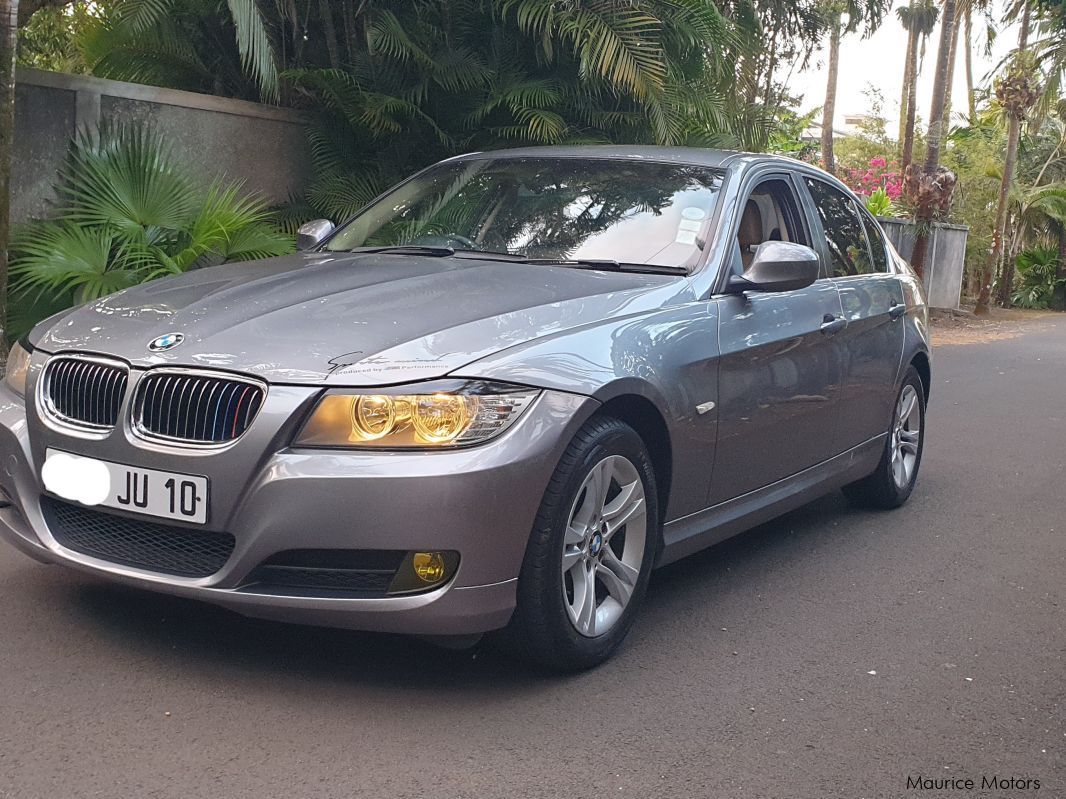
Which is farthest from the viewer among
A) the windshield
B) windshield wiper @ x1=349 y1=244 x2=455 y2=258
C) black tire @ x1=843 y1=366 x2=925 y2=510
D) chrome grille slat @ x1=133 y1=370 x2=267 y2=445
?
black tire @ x1=843 y1=366 x2=925 y2=510

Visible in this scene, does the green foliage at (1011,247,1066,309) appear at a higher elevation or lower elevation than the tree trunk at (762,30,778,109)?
lower

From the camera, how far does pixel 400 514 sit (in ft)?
11.5

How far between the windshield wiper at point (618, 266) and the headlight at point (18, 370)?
1.72 m

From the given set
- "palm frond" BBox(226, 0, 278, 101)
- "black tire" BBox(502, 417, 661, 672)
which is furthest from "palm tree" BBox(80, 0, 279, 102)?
"black tire" BBox(502, 417, 661, 672)

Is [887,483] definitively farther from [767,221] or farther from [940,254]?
[940,254]

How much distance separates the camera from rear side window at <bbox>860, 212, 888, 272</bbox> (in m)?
6.46

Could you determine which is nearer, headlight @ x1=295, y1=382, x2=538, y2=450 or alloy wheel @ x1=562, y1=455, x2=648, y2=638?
headlight @ x1=295, y1=382, x2=538, y2=450

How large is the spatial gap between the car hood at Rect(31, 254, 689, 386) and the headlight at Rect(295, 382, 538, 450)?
50 mm

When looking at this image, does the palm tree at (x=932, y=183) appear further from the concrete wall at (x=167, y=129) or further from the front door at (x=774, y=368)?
the front door at (x=774, y=368)

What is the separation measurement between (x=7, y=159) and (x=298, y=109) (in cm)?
443

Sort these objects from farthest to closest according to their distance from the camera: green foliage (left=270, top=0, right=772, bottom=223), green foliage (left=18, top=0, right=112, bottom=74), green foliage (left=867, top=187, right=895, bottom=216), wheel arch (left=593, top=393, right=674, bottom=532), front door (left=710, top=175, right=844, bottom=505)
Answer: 1. green foliage (left=867, top=187, right=895, bottom=216)
2. green foliage (left=18, top=0, right=112, bottom=74)
3. green foliage (left=270, top=0, right=772, bottom=223)
4. front door (left=710, top=175, right=844, bottom=505)
5. wheel arch (left=593, top=393, right=674, bottom=532)

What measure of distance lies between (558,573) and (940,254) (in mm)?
21398

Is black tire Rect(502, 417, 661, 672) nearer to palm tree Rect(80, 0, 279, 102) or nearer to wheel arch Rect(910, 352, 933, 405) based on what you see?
wheel arch Rect(910, 352, 933, 405)

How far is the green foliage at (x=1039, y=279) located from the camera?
28734mm
